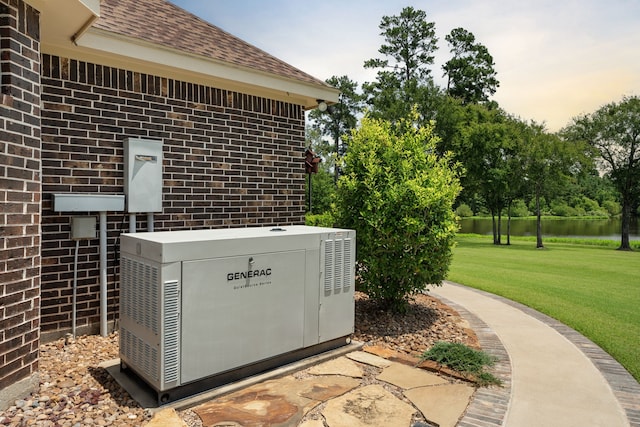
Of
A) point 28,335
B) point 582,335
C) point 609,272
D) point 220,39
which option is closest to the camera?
point 28,335

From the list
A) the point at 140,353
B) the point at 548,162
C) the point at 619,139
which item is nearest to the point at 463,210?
the point at 619,139

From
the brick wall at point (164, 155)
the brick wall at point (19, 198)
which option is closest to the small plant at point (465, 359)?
the brick wall at point (164, 155)

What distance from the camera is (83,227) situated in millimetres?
4695

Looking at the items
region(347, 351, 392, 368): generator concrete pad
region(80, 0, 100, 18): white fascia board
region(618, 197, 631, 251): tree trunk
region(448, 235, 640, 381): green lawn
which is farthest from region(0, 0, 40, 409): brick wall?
region(618, 197, 631, 251): tree trunk

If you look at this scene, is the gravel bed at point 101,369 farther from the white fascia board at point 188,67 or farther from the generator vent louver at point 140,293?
the white fascia board at point 188,67

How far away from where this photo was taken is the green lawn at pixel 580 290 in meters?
5.37

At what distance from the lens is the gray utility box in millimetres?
3146

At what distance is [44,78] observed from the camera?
4531mm

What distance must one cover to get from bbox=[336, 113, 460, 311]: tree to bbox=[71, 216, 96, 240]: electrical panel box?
10.4 feet

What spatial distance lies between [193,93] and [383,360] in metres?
4.23

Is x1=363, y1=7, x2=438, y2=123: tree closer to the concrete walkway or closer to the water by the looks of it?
the water

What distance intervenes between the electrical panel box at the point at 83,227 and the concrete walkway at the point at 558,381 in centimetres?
432

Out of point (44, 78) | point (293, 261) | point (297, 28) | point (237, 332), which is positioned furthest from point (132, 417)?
point (297, 28)

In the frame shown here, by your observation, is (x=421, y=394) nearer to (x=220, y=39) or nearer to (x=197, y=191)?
(x=197, y=191)
